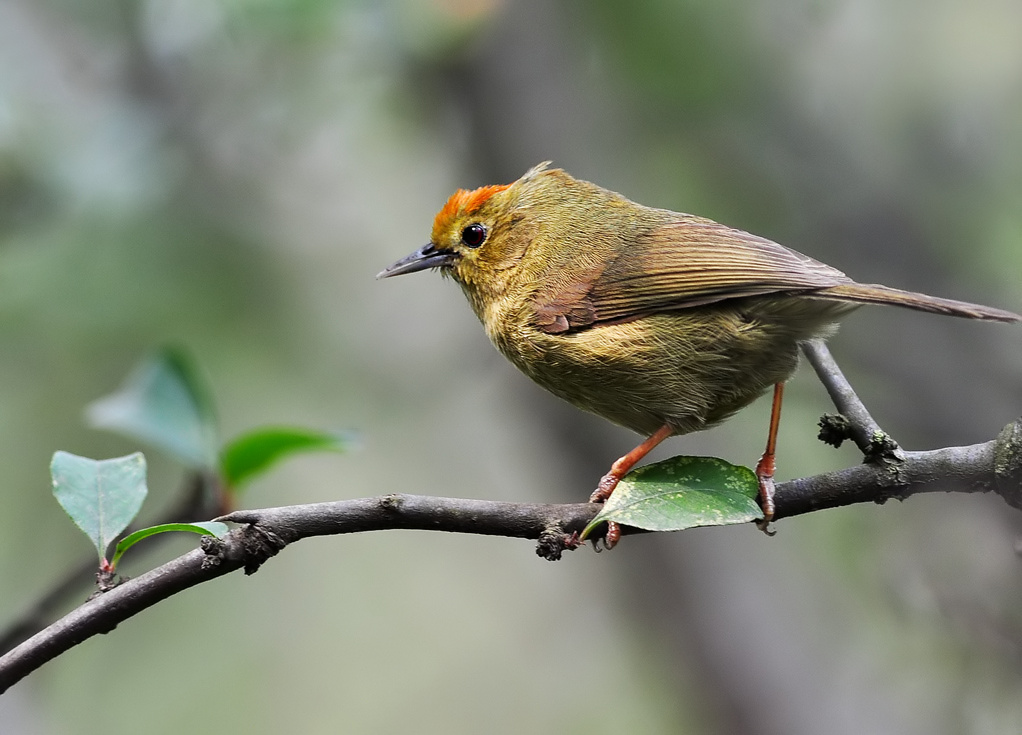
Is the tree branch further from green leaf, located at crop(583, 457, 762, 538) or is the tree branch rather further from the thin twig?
the thin twig

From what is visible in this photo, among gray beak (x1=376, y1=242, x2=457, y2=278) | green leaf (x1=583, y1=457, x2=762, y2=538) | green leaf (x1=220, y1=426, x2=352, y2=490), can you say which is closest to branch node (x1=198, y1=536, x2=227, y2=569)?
green leaf (x1=583, y1=457, x2=762, y2=538)

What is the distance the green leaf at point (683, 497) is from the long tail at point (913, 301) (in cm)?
65

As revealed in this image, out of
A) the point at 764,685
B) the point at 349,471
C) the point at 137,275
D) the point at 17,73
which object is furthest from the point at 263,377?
the point at 764,685

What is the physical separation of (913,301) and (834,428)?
41 cm

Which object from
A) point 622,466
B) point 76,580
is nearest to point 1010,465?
point 622,466

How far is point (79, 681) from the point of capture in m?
6.05

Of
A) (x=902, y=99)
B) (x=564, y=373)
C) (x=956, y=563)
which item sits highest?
(x=902, y=99)

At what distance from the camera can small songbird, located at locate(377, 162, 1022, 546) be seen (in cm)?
345

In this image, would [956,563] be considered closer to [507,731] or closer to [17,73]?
[507,731]

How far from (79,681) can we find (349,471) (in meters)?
Result: 2.63

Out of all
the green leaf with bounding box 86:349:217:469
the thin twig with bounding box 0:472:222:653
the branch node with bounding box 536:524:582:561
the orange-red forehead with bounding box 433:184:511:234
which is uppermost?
the orange-red forehead with bounding box 433:184:511:234

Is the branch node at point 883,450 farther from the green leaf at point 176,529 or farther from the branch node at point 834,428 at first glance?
the green leaf at point 176,529

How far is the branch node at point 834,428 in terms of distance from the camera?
2.72 metres

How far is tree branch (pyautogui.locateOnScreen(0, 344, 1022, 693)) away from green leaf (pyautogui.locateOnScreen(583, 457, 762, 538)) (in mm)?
87
